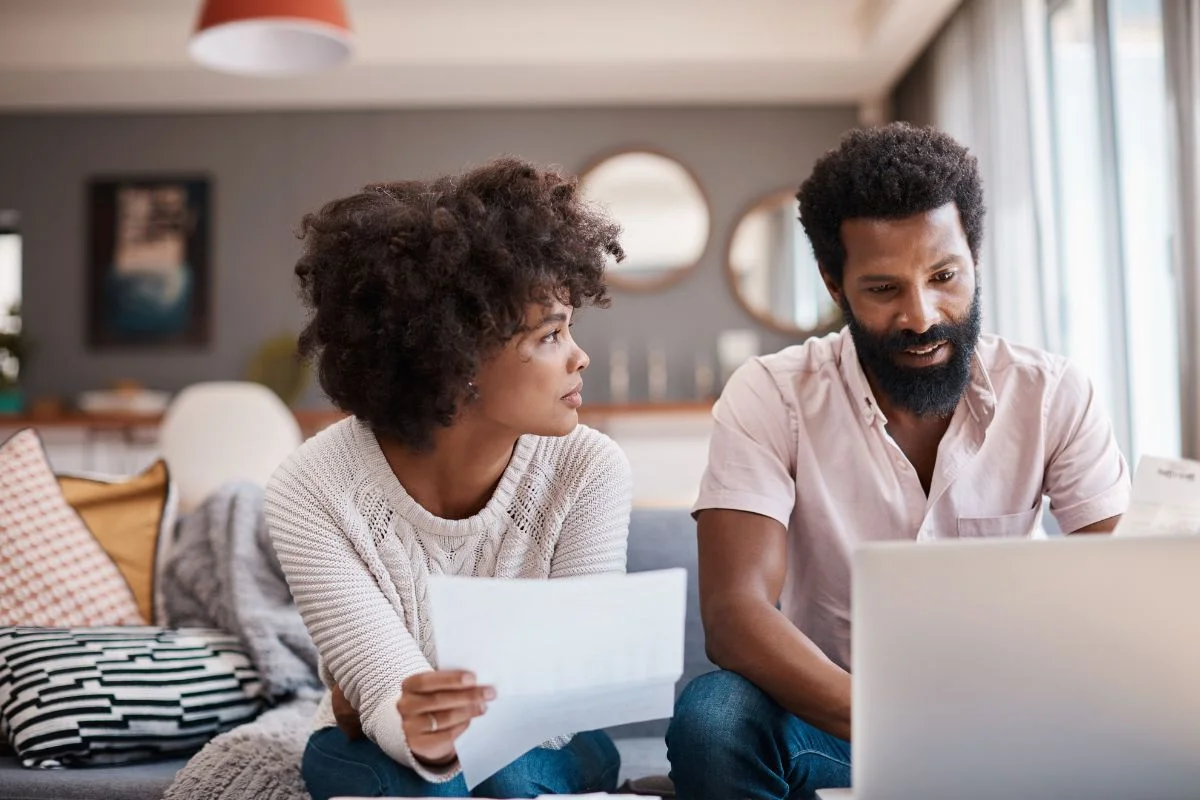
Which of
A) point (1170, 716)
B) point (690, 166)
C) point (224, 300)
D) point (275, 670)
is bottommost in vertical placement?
point (275, 670)

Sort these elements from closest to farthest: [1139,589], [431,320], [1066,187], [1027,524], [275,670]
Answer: [1139,589], [431,320], [1027,524], [275,670], [1066,187]

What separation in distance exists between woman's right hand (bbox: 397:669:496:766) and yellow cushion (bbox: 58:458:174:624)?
3.68ft

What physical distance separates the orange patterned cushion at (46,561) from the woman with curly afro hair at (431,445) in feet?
2.36

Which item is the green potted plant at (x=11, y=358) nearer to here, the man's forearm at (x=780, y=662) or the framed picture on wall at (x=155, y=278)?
the framed picture on wall at (x=155, y=278)

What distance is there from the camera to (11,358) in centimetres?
527

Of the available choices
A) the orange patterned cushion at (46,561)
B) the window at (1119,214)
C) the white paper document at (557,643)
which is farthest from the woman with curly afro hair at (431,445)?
the window at (1119,214)

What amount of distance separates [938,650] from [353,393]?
78 centimetres

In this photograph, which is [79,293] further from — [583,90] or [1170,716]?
[1170,716]

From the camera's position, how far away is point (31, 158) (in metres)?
5.39

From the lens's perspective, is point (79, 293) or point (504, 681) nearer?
point (504, 681)

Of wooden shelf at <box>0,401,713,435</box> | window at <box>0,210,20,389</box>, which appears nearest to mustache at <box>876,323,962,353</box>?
wooden shelf at <box>0,401,713,435</box>

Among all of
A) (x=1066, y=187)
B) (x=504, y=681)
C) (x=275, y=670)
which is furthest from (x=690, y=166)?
(x=504, y=681)

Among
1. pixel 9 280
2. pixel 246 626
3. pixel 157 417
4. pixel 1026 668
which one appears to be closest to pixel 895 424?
pixel 1026 668

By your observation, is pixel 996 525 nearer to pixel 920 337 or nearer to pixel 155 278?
pixel 920 337
